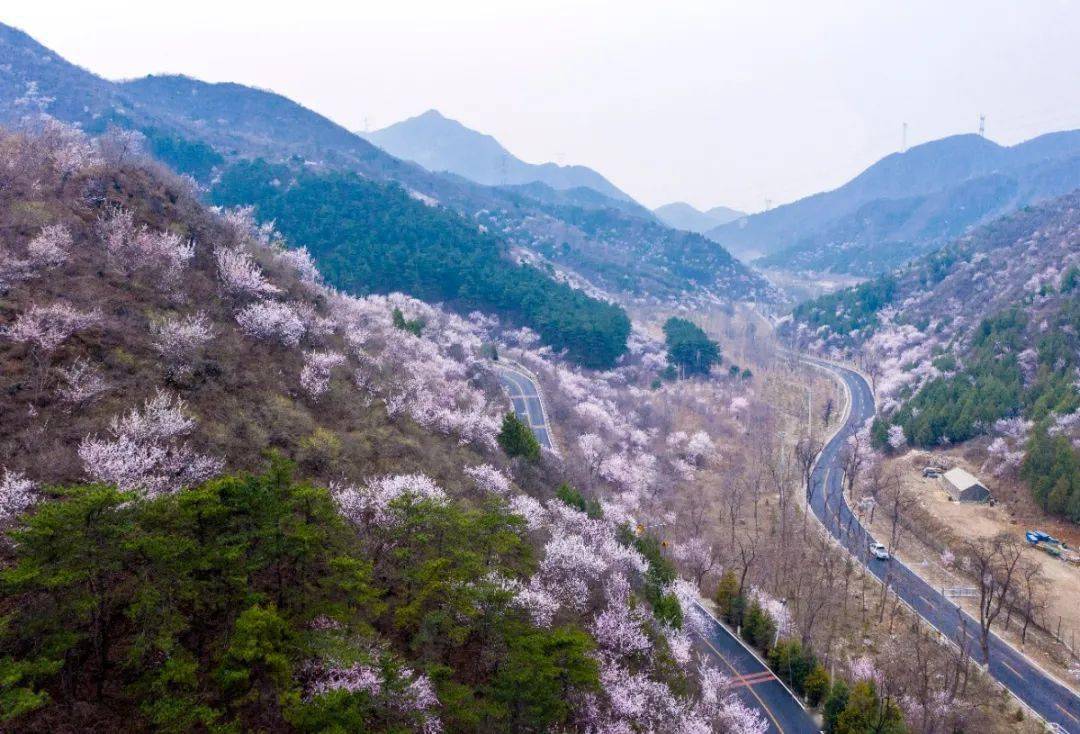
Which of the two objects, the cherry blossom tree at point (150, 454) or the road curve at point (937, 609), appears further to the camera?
the road curve at point (937, 609)

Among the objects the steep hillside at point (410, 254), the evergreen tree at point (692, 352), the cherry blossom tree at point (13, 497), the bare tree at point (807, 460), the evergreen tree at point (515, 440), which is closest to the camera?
the cherry blossom tree at point (13, 497)

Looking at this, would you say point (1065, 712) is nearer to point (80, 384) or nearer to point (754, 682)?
point (754, 682)

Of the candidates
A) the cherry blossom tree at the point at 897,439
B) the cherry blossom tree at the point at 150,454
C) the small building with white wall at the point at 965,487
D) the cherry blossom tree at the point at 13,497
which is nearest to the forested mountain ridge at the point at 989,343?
the cherry blossom tree at the point at 897,439

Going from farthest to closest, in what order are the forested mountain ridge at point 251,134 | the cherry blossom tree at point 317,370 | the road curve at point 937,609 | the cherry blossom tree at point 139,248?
the forested mountain ridge at point 251,134 → the road curve at point 937,609 → the cherry blossom tree at point 317,370 → the cherry blossom tree at point 139,248

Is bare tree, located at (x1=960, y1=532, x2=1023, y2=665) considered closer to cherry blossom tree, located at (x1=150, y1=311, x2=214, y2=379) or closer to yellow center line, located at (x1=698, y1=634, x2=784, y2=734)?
yellow center line, located at (x1=698, y1=634, x2=784, y2=734)

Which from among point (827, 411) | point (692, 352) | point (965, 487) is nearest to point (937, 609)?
point (965, 487)

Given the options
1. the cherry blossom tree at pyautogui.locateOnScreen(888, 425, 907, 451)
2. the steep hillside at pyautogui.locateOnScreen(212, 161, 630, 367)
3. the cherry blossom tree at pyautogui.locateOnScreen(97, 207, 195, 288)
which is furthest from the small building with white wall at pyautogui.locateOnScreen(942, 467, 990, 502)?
the cherry blossom tree at pyautogui.locateOnScreen(97, 207, 195, 288)

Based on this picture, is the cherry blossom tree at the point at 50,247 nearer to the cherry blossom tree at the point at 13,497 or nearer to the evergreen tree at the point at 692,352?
the cherry blossom tree at the point at 13,497
